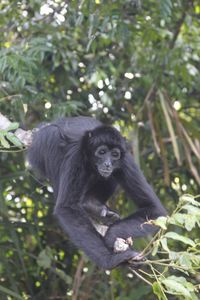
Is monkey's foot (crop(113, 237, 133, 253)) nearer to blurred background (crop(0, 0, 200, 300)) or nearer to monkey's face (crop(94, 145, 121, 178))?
monkey's face (crop(94, 145, 121, 178))

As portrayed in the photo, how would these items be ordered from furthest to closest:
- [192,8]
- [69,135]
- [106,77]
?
[192,8] < [106,77] < [69,135]

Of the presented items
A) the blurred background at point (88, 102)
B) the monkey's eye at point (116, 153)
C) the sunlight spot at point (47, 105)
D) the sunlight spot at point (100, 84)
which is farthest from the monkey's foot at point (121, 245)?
the sunlight spot at point (100, 84)

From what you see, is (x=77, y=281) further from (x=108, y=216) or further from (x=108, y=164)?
(x=108, y=164)

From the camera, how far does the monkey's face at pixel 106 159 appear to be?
599cm

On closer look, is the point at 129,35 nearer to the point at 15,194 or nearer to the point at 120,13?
the point at 120,13

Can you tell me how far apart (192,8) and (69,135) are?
9.28 ft

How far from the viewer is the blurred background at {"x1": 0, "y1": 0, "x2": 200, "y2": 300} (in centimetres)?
720

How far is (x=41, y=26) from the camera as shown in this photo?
7.59 meters

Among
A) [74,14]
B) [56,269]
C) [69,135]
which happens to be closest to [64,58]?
[74,14]

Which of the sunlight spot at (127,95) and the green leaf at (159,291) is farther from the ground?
the green leaf at (159,291)

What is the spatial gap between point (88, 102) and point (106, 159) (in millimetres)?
2222

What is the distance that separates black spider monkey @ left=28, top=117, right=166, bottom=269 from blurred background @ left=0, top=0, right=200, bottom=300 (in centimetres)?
54

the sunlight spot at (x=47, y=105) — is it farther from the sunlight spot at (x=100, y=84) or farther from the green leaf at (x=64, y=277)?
the green leaf at (x=64, y=277)

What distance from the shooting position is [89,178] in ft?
20.4
